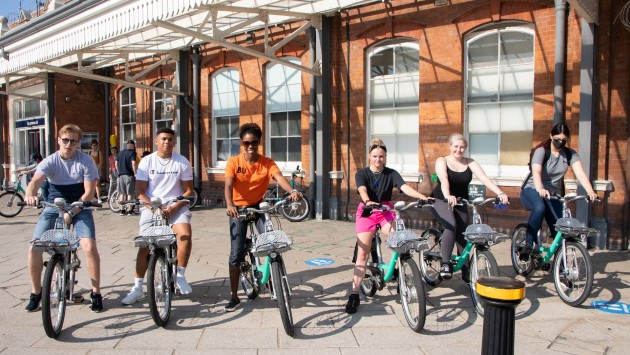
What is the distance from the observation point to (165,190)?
16.0 feet

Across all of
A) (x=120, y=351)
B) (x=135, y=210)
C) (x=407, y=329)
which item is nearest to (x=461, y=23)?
(x=407, y=329)

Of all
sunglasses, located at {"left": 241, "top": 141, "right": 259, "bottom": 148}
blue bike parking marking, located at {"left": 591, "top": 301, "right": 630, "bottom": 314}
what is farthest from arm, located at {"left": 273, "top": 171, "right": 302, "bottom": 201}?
blue bike parking marking, located at {"left": 591, "top": 301, "right": 630, "bottom": 314}

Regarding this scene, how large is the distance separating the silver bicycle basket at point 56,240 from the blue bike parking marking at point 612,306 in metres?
4.92

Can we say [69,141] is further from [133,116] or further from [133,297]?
[133,116]

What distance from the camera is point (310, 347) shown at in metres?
3.81

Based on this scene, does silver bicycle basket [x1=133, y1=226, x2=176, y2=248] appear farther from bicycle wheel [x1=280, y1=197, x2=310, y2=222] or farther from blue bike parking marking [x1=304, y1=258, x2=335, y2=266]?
bicycle wheel [x1=280, y1=197, x2=310, y2=222]

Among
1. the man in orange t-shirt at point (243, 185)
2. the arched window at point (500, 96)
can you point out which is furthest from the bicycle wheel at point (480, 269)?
the arched window at point (500, 96)

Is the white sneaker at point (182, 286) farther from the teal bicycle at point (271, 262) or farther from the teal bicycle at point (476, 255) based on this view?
the teal bicycle at point (476, 255)

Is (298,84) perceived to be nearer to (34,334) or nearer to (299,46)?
(299,46)

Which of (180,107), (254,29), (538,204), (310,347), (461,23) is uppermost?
(254,29)

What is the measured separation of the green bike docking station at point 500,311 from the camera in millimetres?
2395

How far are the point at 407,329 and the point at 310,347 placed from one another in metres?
0.91

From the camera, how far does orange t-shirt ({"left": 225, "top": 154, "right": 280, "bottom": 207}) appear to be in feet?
15.3

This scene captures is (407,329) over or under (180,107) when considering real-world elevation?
under
